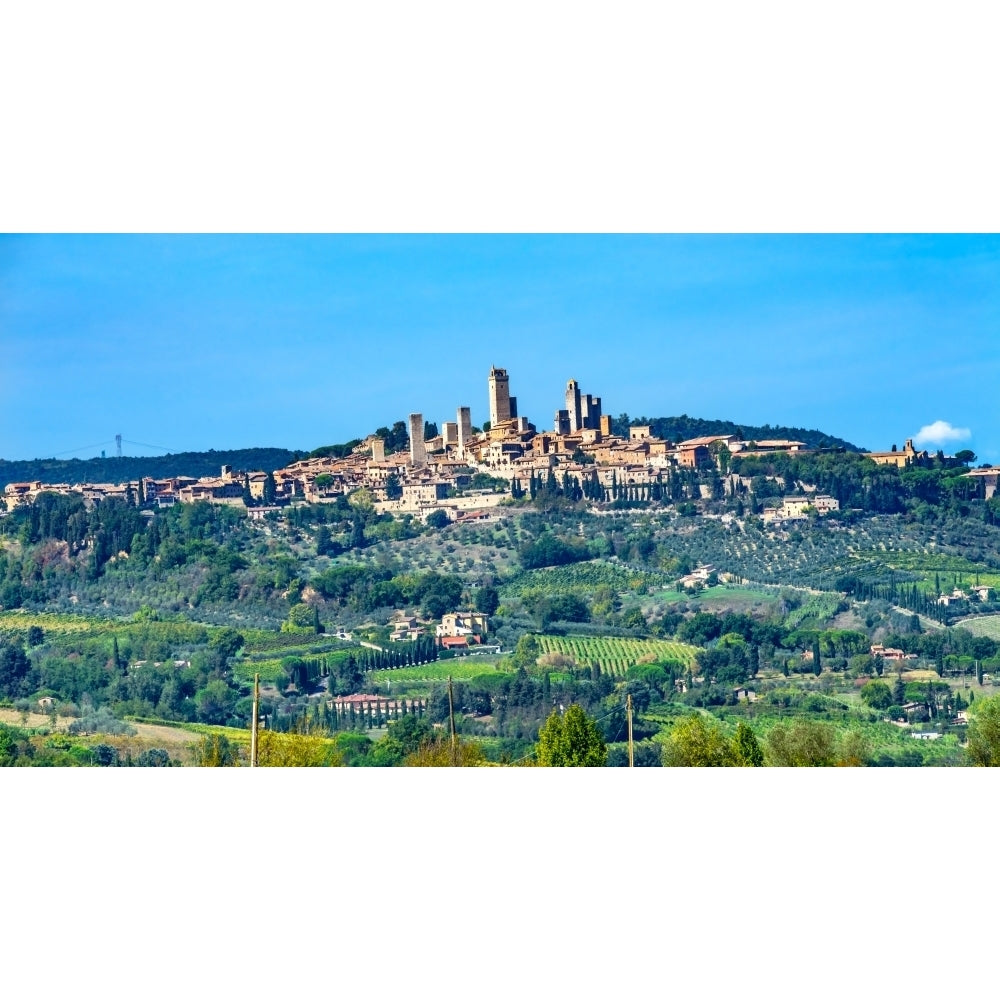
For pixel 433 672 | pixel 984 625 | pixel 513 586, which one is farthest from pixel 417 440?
pixel 984 625

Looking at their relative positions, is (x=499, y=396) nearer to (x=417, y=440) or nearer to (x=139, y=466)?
(x=417, y=440)

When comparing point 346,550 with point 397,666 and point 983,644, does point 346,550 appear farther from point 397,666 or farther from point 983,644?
point 983,644

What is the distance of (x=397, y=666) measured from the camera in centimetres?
1920

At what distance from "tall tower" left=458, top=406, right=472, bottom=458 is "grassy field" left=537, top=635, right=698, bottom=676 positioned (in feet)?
10.4

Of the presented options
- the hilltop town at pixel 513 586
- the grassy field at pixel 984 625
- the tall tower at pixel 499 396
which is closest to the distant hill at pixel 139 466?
the hilltop town at pixel 513 586

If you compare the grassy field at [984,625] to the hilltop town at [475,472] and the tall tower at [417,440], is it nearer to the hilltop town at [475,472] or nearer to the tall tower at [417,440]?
the hilltop town at [475,472]

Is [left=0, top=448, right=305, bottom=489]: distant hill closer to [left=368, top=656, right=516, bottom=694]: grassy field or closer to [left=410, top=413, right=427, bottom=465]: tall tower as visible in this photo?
[left=410, top=413, right=427, bottom=465]: tall tower

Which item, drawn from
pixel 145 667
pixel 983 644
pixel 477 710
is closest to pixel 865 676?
pixel 983 644

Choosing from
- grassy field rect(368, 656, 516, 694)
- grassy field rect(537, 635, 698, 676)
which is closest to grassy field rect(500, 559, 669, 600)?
grassy field rect(537, 635, 698, 676)

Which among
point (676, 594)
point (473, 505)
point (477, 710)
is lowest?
point (477, 710)

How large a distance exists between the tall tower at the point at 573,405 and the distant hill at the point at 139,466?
382 centimetres

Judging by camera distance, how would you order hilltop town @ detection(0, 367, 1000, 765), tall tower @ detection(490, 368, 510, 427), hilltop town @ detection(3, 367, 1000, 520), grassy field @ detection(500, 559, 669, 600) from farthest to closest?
1. hilltop town @ detection(3, 367, 1000, 520)
2. grassy field @ detection(500, 559, 669, 600)
3. tall tower @ detection(490, 368, 510, 427)
4. hilltop town @ detection(0, 367, 1000, 765)

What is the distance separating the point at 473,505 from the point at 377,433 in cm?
211

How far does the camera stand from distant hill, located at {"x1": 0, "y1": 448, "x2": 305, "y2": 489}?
68.7 feet
